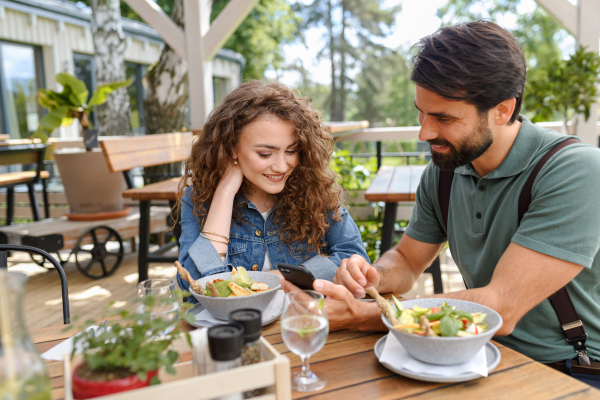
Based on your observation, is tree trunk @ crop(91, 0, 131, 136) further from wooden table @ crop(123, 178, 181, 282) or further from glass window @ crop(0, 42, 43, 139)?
wooden table @ crop(123, 178, 181, 282)

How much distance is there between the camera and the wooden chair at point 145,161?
2916mm

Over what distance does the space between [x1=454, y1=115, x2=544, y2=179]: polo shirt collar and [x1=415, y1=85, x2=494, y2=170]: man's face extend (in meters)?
0.07

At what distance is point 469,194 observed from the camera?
1587 millimetres

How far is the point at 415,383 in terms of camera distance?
94 centimetres

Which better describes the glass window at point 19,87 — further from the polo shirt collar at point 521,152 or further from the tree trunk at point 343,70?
the tree trunk at point 343,70

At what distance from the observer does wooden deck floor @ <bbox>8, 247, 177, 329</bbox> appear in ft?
10.9

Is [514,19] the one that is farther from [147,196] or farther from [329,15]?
[147,196]

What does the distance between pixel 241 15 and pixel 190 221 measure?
2.17 m

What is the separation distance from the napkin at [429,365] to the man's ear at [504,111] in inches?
30.0

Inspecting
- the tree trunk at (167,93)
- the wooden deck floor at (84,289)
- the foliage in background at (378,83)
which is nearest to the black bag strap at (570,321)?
the wooden deck floor at (84,289)

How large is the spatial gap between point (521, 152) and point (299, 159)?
800 mm

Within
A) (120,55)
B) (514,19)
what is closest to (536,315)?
(120,55)

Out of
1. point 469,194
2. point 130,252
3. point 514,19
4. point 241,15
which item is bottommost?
point 130,252

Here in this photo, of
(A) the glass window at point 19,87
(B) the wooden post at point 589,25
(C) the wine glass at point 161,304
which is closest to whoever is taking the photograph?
(C) the wine glass at point 161,304
